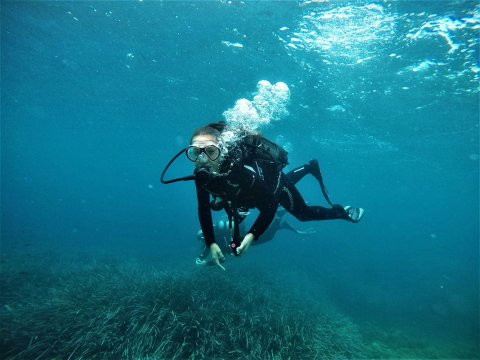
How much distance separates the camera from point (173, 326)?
6.57 meters

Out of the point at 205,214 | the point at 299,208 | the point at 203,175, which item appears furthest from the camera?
the point at 299,208

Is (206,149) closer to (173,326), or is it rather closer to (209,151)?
(209,151)

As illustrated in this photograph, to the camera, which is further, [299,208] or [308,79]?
[308,79]

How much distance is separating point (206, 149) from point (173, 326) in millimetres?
5502

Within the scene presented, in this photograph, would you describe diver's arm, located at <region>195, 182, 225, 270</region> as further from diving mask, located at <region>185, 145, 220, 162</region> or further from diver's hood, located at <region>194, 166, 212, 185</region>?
diving mask, located at <region>185, 145, 220, 162</region>

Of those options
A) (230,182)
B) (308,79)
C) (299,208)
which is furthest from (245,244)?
(308,79)

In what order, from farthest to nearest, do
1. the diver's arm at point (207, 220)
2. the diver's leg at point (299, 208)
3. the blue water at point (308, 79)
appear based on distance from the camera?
the blue water at point (308, 79), the diver's leg at point (299, 208), the diver's arm at point (207, 220)

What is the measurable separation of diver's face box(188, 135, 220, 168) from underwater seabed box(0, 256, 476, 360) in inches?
192

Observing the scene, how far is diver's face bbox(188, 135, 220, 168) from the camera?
3.20m

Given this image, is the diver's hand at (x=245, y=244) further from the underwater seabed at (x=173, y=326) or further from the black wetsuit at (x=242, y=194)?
the underwater seabed at (x=173, y=326)

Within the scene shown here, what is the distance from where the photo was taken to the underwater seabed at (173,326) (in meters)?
5.93

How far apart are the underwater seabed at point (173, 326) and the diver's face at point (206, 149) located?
489 cm

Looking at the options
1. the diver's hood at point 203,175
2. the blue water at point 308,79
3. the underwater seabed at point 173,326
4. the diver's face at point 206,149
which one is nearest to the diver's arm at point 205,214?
the diver's hood at point 203,175

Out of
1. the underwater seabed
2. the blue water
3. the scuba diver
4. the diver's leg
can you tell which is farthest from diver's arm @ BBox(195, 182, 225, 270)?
the blue water
